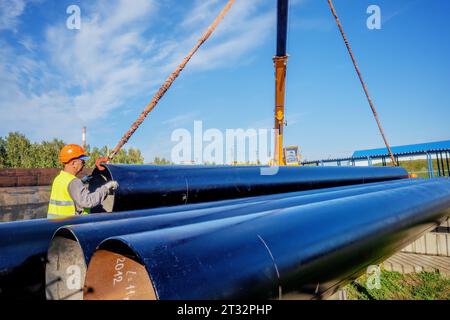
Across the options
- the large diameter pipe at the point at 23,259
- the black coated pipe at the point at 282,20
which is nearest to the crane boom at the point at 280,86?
the black coated pipe at the point at 282,20

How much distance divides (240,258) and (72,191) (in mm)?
2324

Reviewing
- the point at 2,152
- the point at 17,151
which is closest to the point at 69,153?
the point at 17,151

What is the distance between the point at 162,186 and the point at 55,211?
109 cm

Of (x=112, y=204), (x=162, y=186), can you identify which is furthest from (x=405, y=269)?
(x=112, y=204)

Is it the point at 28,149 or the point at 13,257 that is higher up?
the point at 28,149

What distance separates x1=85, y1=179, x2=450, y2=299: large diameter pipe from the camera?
3.56 ft

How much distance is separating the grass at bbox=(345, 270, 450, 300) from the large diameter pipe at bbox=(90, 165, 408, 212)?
260cm

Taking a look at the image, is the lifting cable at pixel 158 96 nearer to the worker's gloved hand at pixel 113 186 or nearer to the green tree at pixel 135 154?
the worker's gloved hand at pixel 113 186

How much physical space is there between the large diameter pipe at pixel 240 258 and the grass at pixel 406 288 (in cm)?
428

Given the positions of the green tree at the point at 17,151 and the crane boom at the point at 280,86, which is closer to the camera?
the crane boom at the point at 280,86

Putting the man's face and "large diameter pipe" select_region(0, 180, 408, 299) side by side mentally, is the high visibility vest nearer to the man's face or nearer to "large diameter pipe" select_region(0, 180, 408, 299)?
the man's face

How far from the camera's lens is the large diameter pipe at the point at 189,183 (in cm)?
287

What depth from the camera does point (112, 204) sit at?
2.89m
